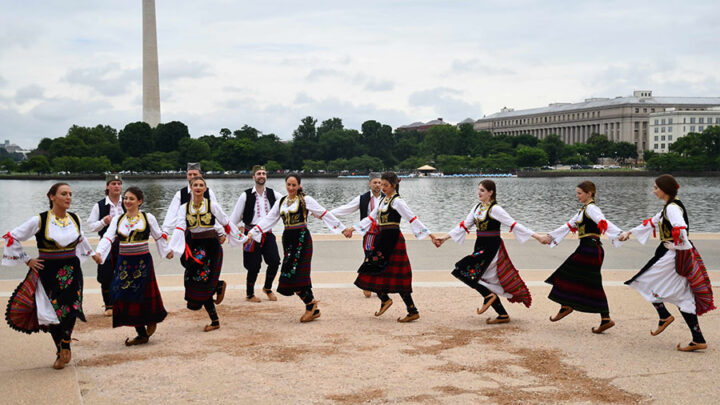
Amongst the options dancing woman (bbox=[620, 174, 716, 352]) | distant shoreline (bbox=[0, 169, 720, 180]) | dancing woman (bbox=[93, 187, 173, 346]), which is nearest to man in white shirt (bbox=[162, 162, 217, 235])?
dancing woman (bbox=[93, 187, 173, 346])

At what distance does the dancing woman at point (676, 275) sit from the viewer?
7.43m

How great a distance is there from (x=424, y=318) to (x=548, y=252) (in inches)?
259

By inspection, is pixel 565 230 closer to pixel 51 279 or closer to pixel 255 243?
pixel 255 243

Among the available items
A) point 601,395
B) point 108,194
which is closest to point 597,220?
point 601,395

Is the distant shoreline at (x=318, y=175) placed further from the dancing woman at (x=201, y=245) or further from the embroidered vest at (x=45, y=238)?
the embroidered vest at (x=45, y=238)

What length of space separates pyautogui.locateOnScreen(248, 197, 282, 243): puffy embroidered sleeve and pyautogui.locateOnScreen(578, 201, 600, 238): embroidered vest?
387 cm

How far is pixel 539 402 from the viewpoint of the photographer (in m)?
5.77

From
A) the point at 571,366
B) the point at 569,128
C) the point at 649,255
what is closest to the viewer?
the point at 571,366

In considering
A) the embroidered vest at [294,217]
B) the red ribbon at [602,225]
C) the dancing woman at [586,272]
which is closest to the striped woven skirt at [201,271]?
the embroidered vest at [294,217]

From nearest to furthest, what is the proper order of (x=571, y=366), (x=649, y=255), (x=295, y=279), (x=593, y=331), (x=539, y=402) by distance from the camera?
1. (x=539, y=402)
2. (x=571, y=366)
3. (x=593, y=331)
4. (x=295, y=279)
5. (x=649, y=255)

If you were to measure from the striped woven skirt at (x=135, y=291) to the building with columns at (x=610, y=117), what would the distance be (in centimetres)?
16571

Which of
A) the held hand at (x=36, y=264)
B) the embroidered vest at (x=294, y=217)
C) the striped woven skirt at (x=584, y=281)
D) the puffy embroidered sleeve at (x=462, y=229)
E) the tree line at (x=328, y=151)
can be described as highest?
the tree line at (x=328, y=151)

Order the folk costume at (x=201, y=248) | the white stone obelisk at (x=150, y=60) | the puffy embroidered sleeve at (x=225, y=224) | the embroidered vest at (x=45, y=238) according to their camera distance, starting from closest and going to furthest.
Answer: the embroidered vest at (x=45, y=238)
the folk costume at (x=201, y=248)
the puffy embroidered sleeve at (x=225, y=224)
the white stone obelisk at (x=150, y=60)

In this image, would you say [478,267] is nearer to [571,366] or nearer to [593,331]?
[593,331]
